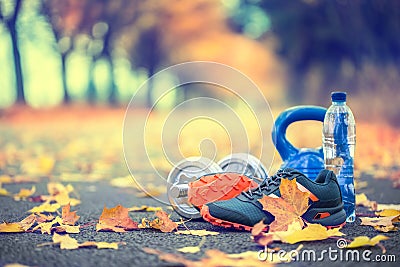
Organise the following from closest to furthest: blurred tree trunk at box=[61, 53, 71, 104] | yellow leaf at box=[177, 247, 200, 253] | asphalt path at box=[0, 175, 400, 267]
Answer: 1. asphalt path at box=[0, 175, 400, 267]
2. yellow leaf at box=[177, 247, 200, 253]
3. blurred tree trunk at box=[61, 53, 71, 104]

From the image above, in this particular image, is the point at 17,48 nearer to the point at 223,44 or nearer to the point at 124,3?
the point at 124,3

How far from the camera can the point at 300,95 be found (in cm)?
776

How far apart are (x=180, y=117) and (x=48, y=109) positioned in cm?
293

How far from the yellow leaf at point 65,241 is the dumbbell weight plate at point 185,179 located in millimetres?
547

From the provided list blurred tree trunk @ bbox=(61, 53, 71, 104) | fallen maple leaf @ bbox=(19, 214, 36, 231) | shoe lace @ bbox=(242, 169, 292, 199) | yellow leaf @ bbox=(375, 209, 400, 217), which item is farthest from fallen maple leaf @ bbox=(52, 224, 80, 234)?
blurred tree trunk @ bbox=(61, 53, 71, 104)

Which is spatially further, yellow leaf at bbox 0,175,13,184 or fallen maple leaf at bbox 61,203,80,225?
yellow leaf at bbox 0,175,13,184

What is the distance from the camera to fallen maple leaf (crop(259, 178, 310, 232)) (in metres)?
1.92

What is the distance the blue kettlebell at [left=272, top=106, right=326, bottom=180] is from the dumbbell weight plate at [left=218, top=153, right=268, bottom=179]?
14 centimetres

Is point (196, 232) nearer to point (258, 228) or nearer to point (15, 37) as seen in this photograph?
point (258, 228)

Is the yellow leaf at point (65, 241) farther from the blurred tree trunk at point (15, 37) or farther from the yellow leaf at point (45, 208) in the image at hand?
the blurred tree trunk at point (15, 37)

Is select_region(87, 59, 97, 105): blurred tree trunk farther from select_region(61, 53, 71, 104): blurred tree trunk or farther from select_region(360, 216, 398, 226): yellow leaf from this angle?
select_region(360, 216, 398, 226): yellow leaf

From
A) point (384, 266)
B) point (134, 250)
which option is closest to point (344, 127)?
point (384, 266)

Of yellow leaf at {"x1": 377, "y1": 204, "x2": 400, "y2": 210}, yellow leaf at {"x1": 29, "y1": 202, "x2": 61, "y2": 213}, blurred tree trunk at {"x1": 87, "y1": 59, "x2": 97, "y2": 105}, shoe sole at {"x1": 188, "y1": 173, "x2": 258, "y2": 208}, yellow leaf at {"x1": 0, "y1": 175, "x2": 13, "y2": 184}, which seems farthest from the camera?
blurred tree trunk at {"x1": 87, "y1": 59, "x2": 97, "y2": 105}

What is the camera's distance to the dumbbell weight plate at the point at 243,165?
2553 mm
